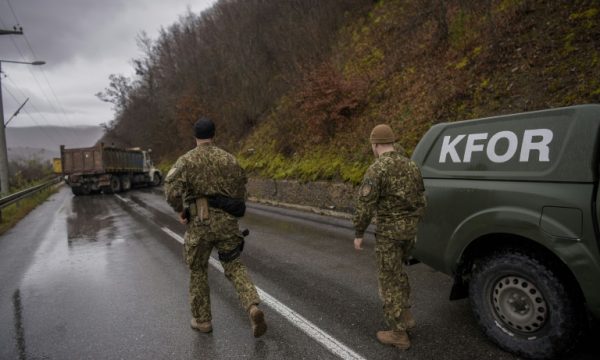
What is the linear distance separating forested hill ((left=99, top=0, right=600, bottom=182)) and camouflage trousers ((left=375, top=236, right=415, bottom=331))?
6.18 m

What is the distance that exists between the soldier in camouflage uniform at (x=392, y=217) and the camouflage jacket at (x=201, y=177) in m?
1.32

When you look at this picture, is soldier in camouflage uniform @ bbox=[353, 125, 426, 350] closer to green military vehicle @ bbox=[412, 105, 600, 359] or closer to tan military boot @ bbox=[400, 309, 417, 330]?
tan military boot @ bbox=[400, 309, 417, 330]

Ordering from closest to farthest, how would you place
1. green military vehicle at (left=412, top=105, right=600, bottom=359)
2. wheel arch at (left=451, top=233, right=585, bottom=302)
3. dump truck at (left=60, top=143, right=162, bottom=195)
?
green military vehicle at (left=412, top=105, right=600, bottom=359) → wheel arch at (left=451, top=233, right=585, bottom=302) → dump truck at (left=60, top=143, right=162, bottom=195)

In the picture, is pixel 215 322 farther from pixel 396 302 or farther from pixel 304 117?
pixel 304 117

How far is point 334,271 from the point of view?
520 centimetres

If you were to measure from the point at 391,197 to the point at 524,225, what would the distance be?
1027mm

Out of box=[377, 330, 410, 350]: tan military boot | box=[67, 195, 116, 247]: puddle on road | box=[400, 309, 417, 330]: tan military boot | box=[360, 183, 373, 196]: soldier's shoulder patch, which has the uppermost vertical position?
box=[360, 183, 373, 196]: soldier's shoulder patch

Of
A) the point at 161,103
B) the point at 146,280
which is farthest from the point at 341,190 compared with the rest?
the point at 161,103

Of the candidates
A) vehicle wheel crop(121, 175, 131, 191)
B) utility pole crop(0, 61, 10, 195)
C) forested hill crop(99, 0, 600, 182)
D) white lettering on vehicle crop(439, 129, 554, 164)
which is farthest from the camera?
vehicle wheel crop(121, 175, 131, 191)

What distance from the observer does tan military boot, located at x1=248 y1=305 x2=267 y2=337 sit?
326 cm

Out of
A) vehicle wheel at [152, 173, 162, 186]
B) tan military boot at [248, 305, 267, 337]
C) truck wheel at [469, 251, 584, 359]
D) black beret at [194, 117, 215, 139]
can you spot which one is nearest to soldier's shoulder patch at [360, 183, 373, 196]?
truck wheel at [469, 251, 584, 359]

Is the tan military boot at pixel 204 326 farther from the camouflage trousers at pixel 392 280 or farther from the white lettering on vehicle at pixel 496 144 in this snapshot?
the white lettering on vehicle at pixel 496 144

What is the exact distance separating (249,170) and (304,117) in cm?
392

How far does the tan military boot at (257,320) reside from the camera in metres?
3.26
